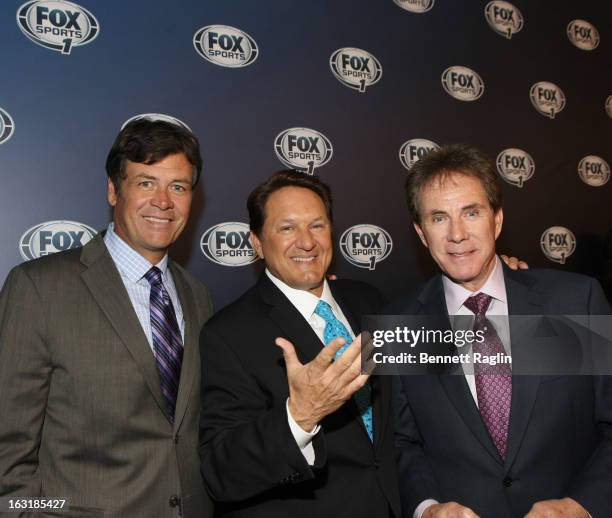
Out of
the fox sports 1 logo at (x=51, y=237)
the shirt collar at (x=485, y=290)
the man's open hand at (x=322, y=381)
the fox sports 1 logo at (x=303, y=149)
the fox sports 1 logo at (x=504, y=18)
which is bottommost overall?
the man's open hand at (x=322, y=381)

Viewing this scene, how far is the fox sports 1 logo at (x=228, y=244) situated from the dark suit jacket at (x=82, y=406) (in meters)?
1.00

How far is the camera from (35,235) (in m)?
2.27

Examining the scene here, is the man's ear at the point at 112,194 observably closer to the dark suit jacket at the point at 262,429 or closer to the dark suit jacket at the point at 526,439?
the dark suit jacket at the point at 262,429

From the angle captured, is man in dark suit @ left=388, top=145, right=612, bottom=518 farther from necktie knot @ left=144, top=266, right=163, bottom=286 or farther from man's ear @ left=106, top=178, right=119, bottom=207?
man's ear @ left=106, top=178, right=119, bottom=207

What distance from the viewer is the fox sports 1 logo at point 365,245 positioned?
300 centimetres

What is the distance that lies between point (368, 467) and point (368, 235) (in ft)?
5.55

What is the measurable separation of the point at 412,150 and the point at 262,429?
2346 millimetres

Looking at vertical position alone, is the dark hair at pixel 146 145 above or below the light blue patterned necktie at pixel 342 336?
above

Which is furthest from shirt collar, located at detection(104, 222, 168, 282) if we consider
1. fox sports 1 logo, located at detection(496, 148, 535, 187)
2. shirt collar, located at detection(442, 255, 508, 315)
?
fox sports 1 logo, located at detection(496, 148, 535, 187)

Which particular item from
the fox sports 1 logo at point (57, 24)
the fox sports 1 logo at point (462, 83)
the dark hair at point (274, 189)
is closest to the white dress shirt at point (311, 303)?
the dark hair at point (274, 189)

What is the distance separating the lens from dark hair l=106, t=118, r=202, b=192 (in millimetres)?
1808

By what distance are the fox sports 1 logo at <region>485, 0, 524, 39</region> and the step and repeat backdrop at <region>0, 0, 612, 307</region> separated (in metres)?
0.01

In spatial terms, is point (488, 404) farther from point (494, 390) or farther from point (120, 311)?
point (120, 311)

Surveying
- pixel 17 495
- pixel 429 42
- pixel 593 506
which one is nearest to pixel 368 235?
pixel 429 42
